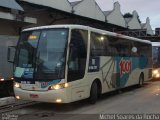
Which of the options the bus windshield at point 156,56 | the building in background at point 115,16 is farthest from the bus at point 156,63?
the building in background at point 115,16

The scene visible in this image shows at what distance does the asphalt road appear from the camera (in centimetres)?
1084

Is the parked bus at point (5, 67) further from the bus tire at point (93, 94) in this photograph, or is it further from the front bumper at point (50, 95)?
the bus tire at point (93, 94)

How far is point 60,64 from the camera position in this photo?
455 inches

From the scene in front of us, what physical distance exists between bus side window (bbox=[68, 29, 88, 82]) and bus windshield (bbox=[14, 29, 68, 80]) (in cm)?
35

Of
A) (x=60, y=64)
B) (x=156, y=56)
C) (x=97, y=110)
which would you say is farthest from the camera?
Result: (x=156, y=56)

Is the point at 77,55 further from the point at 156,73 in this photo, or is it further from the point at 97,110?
the point at 156,73

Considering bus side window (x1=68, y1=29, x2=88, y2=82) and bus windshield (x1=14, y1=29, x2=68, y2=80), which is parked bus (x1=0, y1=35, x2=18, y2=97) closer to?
bus windshield (x1=14, y1=29, x2=68, y2=80)

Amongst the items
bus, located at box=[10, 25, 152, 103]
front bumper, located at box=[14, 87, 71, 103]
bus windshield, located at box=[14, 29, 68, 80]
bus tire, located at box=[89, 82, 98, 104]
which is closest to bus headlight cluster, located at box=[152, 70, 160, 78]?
bus, located at box=[10, 25, 152, 103]

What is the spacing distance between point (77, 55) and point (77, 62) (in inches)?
9.4

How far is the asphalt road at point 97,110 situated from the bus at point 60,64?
1.44ft

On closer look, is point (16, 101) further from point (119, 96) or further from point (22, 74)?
point (119, 96)

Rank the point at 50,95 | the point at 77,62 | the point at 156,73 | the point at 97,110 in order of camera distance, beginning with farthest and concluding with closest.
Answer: the point at 156,73 → the point at 77,62 → the point at 97,110 → the point at 50,95

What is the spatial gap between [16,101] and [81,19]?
2051 centimetres

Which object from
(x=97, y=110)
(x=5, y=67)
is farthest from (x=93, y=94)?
(x=5, y=67)
